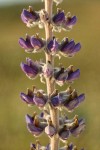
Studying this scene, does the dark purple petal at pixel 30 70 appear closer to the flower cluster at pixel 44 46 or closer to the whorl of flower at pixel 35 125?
the flower cluster at pixel 44 46

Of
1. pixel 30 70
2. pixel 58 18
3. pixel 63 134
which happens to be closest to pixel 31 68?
pixel 30 70

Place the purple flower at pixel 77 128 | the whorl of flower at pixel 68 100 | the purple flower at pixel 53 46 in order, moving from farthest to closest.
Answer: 1. the purple flower at pixel 77 128
2. the whorl of flower at pixel 68 100
3. the purple flower at pixel 53 46

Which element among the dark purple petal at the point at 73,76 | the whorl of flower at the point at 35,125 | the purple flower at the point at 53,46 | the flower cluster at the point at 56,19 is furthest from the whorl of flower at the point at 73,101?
the flower cluster at the point at 56,19

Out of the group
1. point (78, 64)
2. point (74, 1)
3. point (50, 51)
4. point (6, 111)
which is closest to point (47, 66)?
point (50, 51)

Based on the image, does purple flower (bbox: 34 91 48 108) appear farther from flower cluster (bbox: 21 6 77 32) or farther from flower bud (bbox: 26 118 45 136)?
flower cluster (bbox: 21 6 77 32)

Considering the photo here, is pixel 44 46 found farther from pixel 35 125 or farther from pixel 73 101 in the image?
pixel 35 125

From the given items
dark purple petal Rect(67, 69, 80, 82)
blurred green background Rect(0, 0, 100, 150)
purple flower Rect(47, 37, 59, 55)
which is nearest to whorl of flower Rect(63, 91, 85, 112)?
dark purple petal Rect(67, 69, 80, 82)

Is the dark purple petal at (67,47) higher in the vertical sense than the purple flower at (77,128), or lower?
higher
